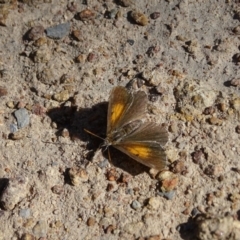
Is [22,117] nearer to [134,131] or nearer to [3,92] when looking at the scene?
[3,92]

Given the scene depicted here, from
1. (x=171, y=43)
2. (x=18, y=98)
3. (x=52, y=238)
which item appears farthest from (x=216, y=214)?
(x=18, y=98)

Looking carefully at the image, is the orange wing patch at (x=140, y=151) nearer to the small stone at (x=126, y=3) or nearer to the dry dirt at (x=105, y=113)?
the dry dirt at (x=105, y=113)

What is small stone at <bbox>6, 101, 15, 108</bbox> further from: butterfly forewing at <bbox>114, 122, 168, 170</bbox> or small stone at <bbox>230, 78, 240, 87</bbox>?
small stone at <bbox>230, 78, 240, 87</bbox>

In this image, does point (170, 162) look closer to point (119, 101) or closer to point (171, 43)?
point (119, 101)

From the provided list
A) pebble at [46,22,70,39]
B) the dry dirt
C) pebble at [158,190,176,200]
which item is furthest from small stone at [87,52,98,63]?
pebble at [158,190,176,200]

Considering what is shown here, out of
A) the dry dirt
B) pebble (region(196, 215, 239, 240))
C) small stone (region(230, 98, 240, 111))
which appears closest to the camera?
pebble (region(196, 215, 239, 240))

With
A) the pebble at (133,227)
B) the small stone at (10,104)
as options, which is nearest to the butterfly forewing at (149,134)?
the pebble at (133,227)

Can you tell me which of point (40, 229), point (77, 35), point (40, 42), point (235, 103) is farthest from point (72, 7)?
point (40, 229)
